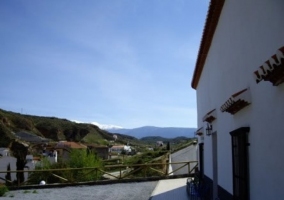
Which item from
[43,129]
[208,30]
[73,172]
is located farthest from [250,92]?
[43,129]

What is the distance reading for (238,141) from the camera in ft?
18.6

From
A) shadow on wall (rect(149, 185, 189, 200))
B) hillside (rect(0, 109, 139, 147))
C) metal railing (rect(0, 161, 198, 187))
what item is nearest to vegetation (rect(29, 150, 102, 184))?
metal railing (rect(0, 161, 198, 187))

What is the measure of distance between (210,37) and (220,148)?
2.86m

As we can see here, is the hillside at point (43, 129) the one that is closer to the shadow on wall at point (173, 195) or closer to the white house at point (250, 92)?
the shadow on wall at point (173, 195)

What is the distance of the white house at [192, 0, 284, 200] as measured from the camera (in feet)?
12.4

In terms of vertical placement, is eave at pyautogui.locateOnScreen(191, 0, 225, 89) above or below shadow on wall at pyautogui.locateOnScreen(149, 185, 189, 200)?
above

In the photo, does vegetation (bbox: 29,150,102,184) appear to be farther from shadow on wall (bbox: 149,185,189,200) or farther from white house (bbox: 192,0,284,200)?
white house (bbox: 192,0,284,200)

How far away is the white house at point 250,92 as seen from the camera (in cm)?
379

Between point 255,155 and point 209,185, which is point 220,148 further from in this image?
point 255,155

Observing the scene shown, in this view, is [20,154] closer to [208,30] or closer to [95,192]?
[95,192]

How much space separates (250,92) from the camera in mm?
5012

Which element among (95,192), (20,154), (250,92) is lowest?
(95,192)

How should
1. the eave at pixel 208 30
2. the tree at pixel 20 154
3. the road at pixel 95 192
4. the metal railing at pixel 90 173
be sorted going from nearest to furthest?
the eave at pixel 208 30
the road at pixel 95 192
the metal railing at pixel 90 173
the tree at pixel 20 154

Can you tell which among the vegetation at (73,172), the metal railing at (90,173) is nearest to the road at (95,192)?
the metal railing at (90,173)
